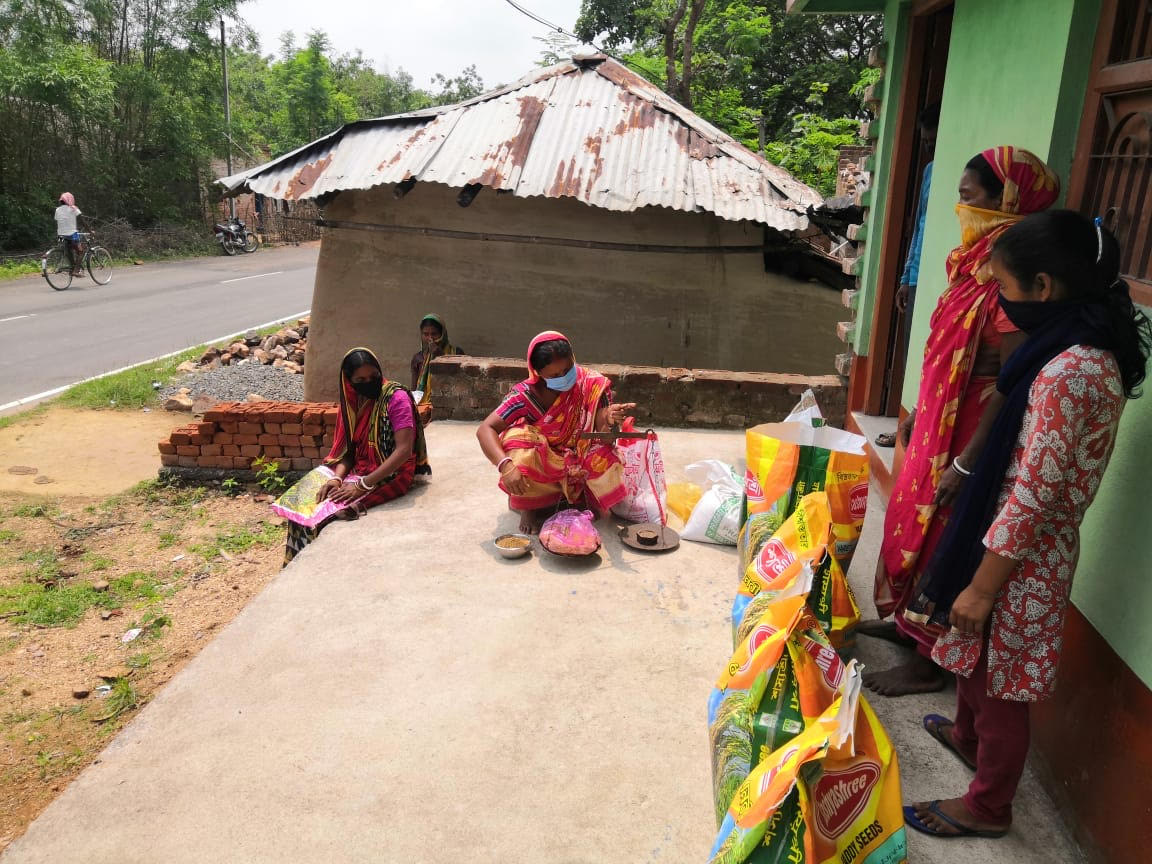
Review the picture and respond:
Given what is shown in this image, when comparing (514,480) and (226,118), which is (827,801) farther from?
(226,118)

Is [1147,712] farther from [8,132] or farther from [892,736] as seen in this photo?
[8,132]

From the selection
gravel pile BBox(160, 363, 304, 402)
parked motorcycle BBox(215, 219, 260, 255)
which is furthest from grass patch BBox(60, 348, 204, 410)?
parked motorcycle BBox(215, 219, 260, 255)

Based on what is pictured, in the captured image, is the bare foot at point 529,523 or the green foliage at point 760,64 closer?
the bare foot at point 529,523

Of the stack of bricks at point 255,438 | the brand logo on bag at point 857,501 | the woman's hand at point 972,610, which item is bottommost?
the stack of bricks at point 255,438

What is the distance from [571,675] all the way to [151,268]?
65.5 ft

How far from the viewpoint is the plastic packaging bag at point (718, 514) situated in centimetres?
402

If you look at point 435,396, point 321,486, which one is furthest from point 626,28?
point 321,486

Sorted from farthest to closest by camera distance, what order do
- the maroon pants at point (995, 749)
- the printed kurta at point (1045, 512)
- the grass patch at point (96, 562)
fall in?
the grass patch at point (96, 562) < the maroon pants at point (995, 749) < the printed kurta at point (1045, 512)

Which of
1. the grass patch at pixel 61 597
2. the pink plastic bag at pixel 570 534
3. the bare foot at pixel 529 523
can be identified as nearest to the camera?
the pink plastic bag at pixel 570 534

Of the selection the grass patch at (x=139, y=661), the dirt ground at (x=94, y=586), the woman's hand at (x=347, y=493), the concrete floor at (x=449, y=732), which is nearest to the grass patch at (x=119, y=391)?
the dirt ground at (x=94, y=586)

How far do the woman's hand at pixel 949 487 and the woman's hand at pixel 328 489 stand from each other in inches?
124

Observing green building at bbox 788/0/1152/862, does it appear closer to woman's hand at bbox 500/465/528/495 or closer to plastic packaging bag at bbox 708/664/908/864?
plastic packaging bag at bbox 708/664/908/864

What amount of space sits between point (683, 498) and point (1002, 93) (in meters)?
2.39

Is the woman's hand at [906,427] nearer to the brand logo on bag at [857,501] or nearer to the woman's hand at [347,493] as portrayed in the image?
the brand logo on bag at [857,501]
